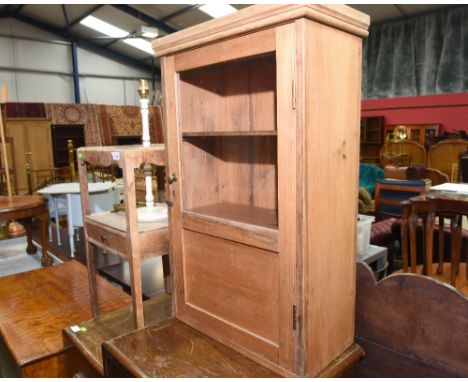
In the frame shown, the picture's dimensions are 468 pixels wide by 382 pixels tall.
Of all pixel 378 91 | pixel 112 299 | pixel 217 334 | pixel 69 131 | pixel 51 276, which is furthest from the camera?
pixel 69 131

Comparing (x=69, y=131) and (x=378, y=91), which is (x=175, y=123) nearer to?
(x=378, y=91)

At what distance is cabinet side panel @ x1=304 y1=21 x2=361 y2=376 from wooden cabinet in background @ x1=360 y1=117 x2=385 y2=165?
798 cm

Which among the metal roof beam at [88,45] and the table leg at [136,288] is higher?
the metal roof beam at [88,45]

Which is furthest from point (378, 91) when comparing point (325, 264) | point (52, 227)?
point (325, 264)

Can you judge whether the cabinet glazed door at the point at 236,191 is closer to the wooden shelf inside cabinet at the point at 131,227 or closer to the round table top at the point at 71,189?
the wooden shelf inside cabinet at the point at 131,227

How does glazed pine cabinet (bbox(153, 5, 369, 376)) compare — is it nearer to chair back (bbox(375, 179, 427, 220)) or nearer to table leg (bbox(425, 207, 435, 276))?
table leg (bbox(425, 207, 435, 276))

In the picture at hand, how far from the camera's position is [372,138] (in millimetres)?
9008

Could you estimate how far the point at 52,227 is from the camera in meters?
5.58

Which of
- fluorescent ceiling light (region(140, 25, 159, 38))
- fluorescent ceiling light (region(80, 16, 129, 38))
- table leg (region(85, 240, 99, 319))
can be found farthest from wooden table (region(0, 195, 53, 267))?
fluorescent ceiling light (region(80, 16, 129, 38))

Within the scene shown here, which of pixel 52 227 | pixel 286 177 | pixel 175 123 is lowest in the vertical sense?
pixel 52 227

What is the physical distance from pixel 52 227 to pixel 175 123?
186 inches

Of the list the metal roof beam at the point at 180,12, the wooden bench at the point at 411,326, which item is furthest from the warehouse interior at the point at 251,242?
the metal roof beam at the point at 180,12

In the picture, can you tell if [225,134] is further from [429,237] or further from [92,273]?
Result: [429,237]

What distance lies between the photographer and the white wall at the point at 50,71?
10.7 meters
